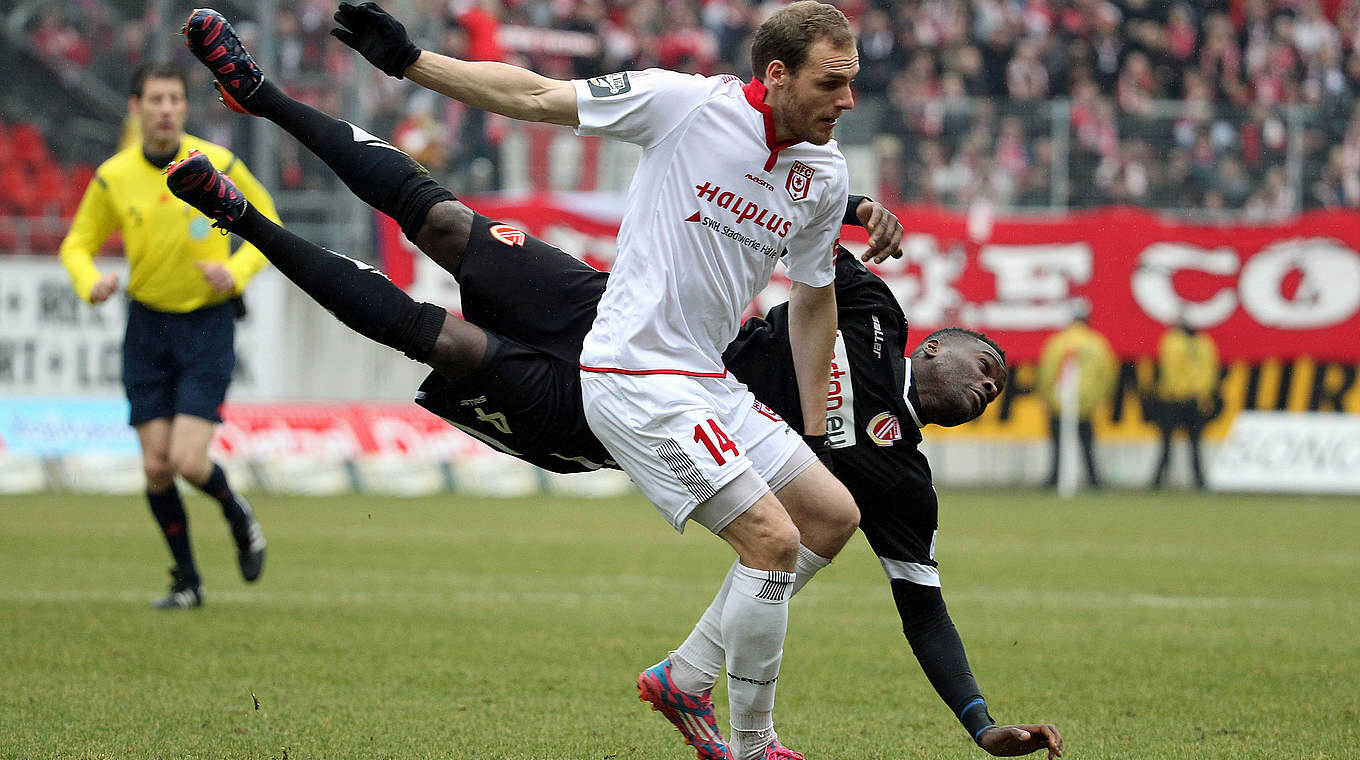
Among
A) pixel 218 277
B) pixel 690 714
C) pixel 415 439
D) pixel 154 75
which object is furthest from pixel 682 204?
pixel 415 439

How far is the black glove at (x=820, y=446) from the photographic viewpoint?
5.37 metres

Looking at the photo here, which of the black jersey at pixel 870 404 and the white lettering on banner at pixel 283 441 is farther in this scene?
the white lettering on banner at pixel 283 441

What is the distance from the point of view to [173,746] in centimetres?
509

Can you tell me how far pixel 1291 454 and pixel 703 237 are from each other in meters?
14.0

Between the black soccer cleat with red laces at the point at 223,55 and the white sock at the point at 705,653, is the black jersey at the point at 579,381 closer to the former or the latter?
the white sock at the point at 705,653

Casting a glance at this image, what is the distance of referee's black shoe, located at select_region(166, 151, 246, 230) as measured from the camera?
4.96m

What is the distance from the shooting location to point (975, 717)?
4984 mm

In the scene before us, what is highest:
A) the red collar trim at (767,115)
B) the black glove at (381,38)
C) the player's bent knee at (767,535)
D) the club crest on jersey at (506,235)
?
the black glove at (381,38)

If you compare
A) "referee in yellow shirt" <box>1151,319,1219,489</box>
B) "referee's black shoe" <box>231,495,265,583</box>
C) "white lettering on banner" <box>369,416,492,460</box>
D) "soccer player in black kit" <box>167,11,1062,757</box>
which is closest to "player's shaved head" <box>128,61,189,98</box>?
"referee's black shoe" <box>231,495,265,583</box>

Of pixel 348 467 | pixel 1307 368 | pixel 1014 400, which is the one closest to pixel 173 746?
pixel 348 467

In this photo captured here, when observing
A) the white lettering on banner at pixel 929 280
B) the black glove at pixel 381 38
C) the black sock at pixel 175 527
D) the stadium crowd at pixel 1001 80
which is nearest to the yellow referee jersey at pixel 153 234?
the black sock at pixel 175 527

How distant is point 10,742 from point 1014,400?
14241 millimetres

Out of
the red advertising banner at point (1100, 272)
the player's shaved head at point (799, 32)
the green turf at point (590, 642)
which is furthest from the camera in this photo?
the red advertising banner at point (1100, 272)

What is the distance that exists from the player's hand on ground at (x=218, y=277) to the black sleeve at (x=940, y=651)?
13.1 ft
